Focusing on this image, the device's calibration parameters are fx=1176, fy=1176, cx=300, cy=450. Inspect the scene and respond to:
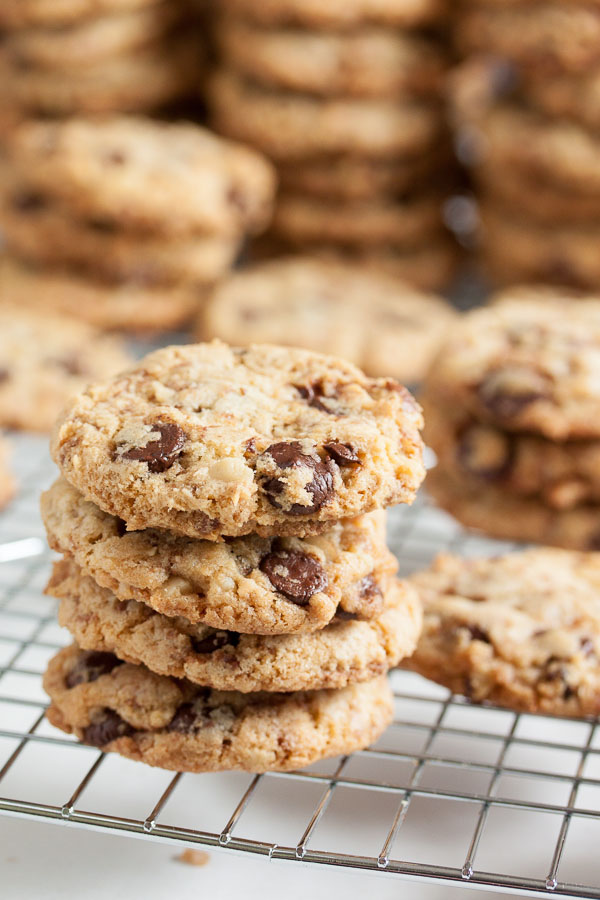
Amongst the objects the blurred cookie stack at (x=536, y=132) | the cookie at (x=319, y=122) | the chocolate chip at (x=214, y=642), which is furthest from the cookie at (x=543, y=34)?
the chocolate chip at (x=214, y=642)

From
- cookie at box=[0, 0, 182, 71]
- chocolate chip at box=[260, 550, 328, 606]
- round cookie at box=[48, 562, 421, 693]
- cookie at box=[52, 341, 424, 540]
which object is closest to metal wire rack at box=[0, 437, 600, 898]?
round cookie at box=[48, 562, 421, 693]

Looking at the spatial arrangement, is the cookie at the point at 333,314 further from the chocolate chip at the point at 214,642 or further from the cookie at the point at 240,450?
the chocolate chip at the point at 214,642

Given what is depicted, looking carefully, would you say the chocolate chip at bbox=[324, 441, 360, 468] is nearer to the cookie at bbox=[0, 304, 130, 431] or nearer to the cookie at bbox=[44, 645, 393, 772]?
the cookie at bbox=[44, 645, 393, 772]

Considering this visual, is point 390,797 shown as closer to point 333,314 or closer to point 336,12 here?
point 333,314

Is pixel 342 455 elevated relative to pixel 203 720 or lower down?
elevated

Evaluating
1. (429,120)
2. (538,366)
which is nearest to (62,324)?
(429,120)

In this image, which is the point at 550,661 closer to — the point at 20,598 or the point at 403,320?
the point at 20,598

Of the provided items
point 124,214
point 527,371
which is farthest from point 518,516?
point 124,214
